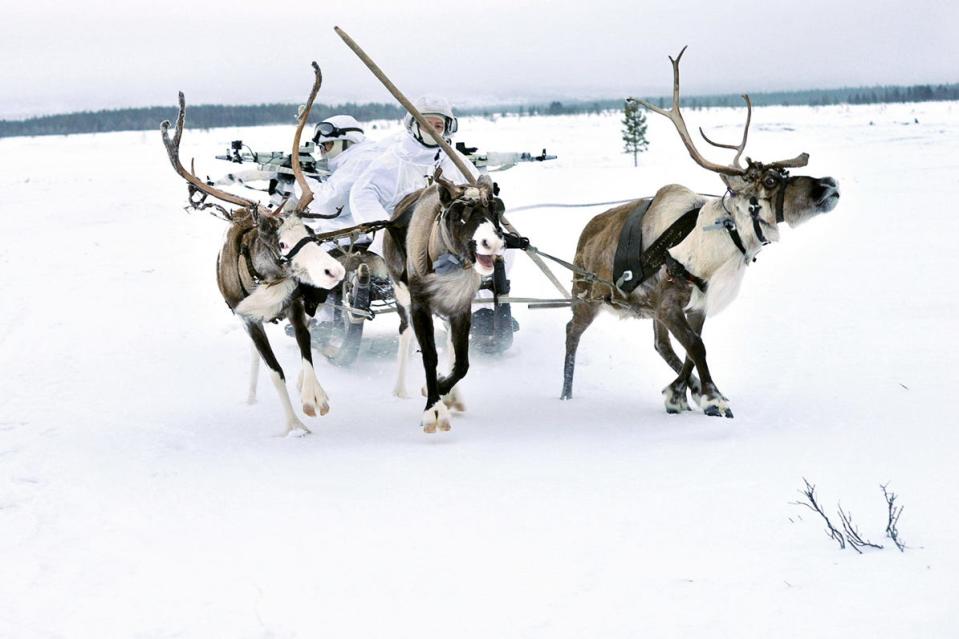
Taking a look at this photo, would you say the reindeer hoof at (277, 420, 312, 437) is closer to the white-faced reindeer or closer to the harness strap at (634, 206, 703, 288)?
the white-faced reindeer

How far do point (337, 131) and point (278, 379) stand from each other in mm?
3529

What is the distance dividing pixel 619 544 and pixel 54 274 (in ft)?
40.8

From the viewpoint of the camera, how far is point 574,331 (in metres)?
7.70

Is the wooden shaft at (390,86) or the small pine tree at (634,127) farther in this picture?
the small pine tree at (634,127)

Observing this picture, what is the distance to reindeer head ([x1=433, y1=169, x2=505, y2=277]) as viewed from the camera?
5.75 m

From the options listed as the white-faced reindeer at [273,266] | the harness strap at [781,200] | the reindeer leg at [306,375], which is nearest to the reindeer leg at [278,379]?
the white-faced reindeer at [273,266]

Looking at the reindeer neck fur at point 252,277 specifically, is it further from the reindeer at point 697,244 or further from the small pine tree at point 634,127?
the small pine tree at point 634,127

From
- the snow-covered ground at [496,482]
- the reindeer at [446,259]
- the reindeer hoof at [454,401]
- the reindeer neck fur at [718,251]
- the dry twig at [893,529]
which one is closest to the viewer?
the snow-covered ground at [496,482]

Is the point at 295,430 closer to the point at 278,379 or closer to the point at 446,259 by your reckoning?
the point at 278,379

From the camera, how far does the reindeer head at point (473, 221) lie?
575 centimetres

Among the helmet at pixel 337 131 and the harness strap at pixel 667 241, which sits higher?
the helmet at pixel 337 131

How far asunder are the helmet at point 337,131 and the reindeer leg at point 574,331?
10.4 feet

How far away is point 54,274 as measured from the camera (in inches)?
580

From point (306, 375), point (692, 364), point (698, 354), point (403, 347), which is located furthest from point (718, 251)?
point (306, 375)
